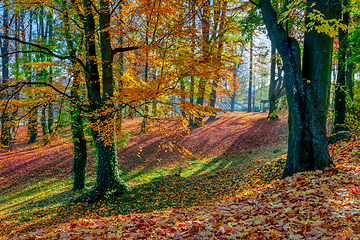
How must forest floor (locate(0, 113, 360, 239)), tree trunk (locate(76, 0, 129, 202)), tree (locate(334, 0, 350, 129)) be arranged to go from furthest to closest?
tree (locate(334, 0, 350, 129)) → tree trunk (locate(76, 0, 129, 202)) → forest floor (locate(0, 113, 360, 239))

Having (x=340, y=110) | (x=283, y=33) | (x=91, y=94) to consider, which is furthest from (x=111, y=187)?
(x=340, y=110)

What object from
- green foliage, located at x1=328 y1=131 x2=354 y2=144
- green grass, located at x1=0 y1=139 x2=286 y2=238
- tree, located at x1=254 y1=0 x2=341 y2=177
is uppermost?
tree, located at x1=254 y1=0 x2=341 y2=177

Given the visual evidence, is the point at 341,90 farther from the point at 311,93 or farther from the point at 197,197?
the point at 197,197

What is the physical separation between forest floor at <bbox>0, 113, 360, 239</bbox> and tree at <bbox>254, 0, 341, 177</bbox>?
0.43m

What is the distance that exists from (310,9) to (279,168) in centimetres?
440

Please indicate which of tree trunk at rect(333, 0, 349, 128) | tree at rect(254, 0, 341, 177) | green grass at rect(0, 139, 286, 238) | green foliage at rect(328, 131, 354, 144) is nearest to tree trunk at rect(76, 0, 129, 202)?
green grass at rect(0, 139, 286, 238)

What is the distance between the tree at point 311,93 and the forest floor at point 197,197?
1.41ft

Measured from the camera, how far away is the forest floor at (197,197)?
10.0ft

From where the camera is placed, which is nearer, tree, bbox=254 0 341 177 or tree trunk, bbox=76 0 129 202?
tree, bbox=254 0 341 177

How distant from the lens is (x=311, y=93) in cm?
467

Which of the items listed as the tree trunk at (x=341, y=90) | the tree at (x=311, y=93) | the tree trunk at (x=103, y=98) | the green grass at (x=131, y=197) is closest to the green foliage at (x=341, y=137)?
the tree trunk at (x=341, y=90)

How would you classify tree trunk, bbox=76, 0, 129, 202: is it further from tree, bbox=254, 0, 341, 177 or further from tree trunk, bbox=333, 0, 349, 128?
tree trunk, bbox=333, 0, 349, 128

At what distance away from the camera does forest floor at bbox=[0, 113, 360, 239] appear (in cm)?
306

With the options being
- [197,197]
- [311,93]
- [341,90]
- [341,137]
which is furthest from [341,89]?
[197,197]
